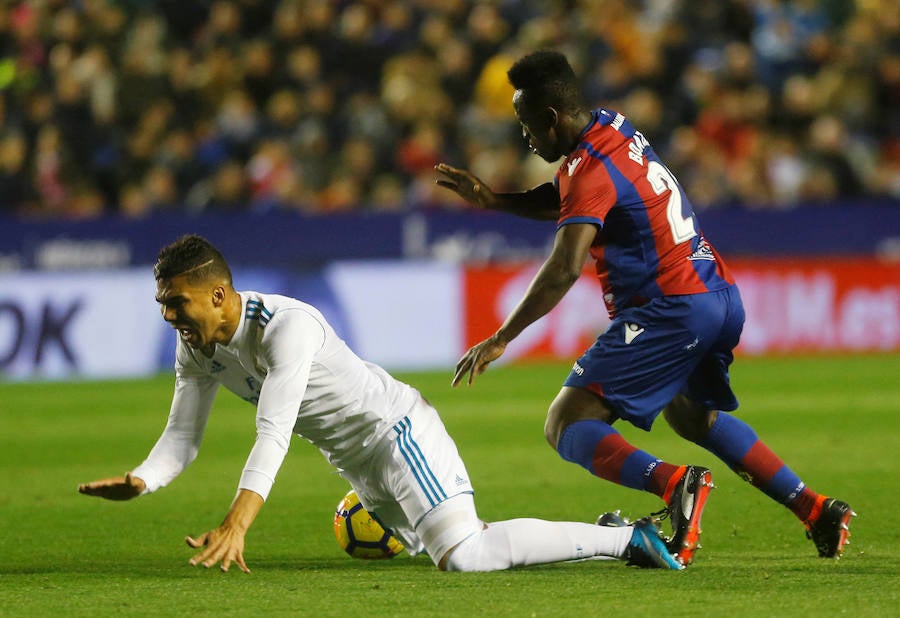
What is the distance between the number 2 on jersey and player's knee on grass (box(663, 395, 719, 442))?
0.72 m

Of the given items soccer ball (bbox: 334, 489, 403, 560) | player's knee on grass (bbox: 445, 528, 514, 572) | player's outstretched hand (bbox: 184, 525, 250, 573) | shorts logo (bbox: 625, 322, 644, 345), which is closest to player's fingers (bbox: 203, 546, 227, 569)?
player's outstretched hand (bbox: 184, 525, 250, 573)

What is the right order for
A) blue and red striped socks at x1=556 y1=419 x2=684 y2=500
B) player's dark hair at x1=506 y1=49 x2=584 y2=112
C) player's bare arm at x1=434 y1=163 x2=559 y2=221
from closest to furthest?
blue and red striped socks at x1=556 y1=419 x2=684 y2=500 < player's dark hair at x1=506 y1=49 x2=584 y2=112 < player's bare arm at x1=434 y1=163 x2=559 y2=221

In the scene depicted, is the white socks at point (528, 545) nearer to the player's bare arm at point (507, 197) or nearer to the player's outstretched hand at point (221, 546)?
the player's outstretched hand at point (221, 546)

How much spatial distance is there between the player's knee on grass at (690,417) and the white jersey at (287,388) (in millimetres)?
1139

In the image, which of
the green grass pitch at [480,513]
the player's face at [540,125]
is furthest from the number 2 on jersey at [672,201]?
the green grass pitch at [480,513]

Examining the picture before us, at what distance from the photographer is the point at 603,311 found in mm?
14688

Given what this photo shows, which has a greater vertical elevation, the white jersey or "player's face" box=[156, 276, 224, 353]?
"player's face" box=[156, 276, 224, 353]

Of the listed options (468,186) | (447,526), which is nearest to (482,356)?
(447,526)

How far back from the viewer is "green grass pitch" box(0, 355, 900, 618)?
192 inches

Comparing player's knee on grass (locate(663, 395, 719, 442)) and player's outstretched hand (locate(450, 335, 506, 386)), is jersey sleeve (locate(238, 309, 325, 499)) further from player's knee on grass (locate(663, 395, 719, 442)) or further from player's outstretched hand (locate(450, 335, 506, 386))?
player's knee on grass (locate(663, 395, 719, 442))

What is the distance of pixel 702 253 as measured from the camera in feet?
19.3

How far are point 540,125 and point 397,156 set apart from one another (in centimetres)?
1138

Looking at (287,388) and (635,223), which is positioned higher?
(635,223)

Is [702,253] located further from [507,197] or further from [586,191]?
[507,197]
